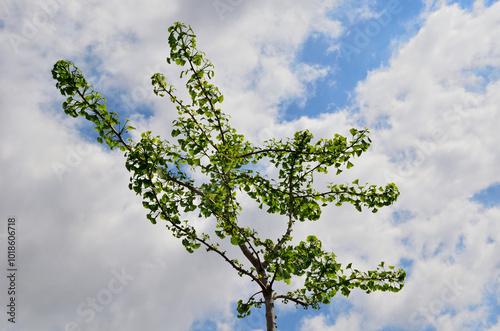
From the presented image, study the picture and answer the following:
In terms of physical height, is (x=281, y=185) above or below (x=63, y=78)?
below

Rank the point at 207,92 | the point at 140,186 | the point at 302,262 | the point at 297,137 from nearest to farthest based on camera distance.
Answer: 1. the point at 140,186
2. the point at 302,262
3. the point at 297,137
4. the point at 207,92

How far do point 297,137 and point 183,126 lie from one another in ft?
6.75

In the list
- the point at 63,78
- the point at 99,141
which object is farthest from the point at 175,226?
the point at 63,78

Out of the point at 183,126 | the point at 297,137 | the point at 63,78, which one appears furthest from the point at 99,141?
the point at 297,137

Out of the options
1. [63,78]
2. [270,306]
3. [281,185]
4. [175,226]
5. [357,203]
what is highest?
[63,78]

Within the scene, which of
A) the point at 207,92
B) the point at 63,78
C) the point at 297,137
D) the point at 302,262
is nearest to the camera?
the point at 63,78

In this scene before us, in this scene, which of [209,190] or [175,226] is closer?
[175,226]

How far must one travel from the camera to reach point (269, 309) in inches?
232

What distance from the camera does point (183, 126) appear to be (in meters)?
6.46

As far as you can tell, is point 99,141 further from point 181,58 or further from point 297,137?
point 297,137

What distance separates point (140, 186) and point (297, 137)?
285 centimetres

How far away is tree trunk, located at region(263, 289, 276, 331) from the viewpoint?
5.76 metres

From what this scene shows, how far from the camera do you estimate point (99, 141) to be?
18.1ft

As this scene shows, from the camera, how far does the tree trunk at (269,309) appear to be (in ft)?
18.9
